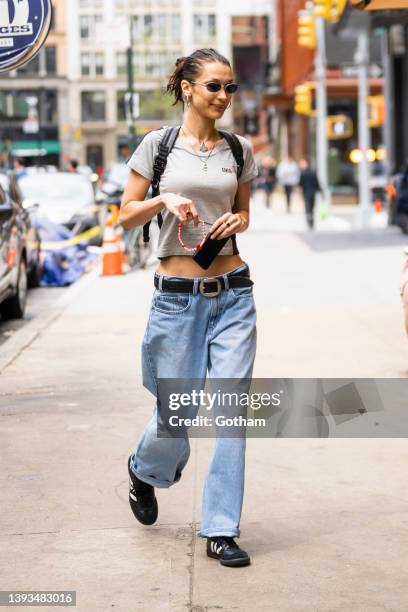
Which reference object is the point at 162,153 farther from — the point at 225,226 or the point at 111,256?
the point at 111,256

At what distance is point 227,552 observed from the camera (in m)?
5.20

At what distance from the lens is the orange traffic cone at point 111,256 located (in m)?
18.6

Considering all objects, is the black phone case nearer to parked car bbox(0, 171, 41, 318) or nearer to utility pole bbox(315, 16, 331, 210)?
parked car bbox(0, 171, 41, 318)

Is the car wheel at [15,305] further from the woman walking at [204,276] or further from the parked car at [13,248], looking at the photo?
the woman walking at [204,276]

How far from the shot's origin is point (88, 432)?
25.8 ft

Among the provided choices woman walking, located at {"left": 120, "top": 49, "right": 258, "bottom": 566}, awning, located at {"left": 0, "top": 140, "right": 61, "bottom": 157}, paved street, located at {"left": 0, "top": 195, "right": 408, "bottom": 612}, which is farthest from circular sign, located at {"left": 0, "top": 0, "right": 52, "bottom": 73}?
awning, located at {"left": 0, "top": 140, "right": 61, "bottom": 157}

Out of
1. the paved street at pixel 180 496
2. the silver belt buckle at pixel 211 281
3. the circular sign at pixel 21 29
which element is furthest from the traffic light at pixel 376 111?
the silver belt buckle at pixel 211 281

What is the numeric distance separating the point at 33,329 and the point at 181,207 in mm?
8091

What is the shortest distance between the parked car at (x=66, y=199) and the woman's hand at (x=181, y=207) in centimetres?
1698

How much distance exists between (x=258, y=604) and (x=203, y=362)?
107 centimetres

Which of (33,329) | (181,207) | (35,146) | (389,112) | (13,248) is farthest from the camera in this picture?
(35,146)

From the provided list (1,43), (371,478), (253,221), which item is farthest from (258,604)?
(253,221)

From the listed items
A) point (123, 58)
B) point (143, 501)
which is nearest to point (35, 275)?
point (143, 501)

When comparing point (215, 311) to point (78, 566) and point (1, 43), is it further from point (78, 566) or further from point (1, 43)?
point (1, 43)
